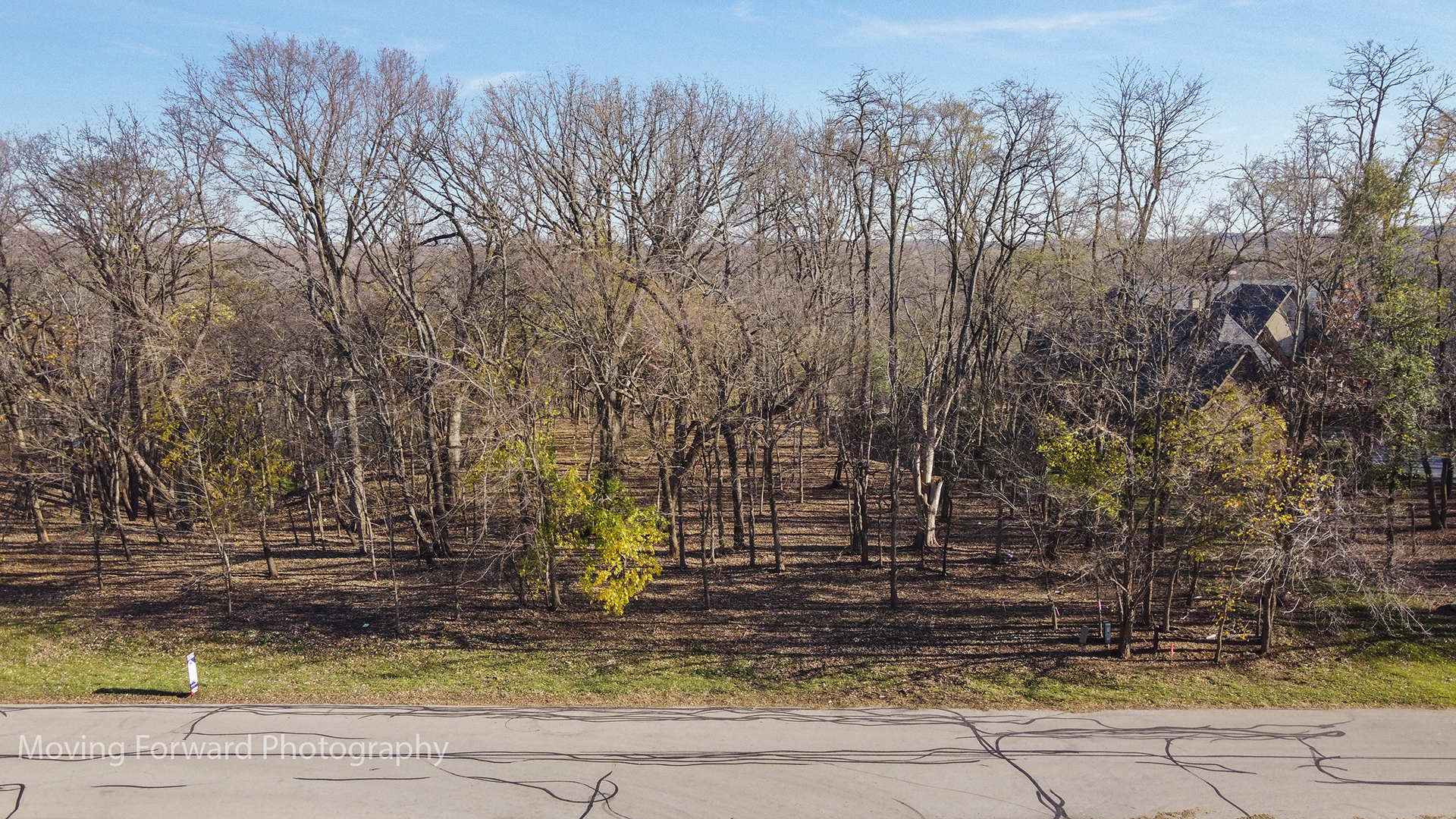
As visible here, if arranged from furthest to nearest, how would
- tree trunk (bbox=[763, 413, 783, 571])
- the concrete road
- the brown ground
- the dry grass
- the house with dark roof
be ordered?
1. the house with dark roof
2. tree trunk (bbox=[763, 413, 783, 571])
3. the brown ground
4. the dry grass
5. the concrete road

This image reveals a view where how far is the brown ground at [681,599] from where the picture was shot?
15.4 m

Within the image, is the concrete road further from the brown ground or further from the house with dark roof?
the house with dark roof

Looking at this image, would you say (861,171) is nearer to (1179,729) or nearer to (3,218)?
(1179,729)

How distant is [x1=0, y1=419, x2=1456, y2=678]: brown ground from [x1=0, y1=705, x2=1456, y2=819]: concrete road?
269 cm

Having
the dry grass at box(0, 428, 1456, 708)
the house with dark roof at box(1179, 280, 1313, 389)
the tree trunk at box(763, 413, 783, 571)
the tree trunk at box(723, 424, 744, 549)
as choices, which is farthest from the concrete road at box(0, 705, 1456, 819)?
the house with dark roof at box(1179, 280, 1313, 389)

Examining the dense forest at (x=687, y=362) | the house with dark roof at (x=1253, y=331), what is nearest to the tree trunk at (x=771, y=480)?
the dense forest at (x=687, y=362)

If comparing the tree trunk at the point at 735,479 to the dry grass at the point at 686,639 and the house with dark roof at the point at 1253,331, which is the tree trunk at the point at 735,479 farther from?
the house with dark roof at the point at 1253,331

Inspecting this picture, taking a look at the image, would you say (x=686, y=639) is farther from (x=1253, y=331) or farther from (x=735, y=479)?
(x=1253, y=331)

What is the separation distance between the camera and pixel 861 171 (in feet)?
68.0

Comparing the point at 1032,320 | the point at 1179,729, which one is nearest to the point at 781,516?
the point at 1032,320

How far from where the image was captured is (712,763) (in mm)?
11023

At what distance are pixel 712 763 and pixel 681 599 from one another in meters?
6.34

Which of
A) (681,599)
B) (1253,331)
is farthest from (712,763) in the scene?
(1253,331)

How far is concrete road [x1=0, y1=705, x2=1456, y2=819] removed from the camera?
9.91 metres
